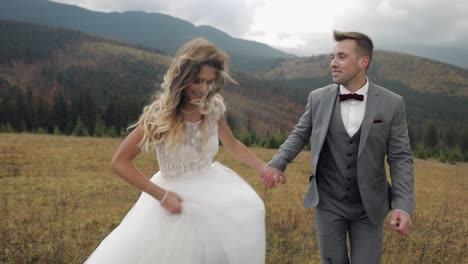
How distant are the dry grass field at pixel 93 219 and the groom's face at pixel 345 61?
336cm

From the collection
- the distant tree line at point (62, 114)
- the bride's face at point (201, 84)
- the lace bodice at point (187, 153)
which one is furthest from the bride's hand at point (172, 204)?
the distant tree line at point (62, 114)

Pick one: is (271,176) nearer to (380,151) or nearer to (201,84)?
(380,151)

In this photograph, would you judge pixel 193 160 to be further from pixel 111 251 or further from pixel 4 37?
pixel 4 37

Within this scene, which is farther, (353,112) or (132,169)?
(353,112)

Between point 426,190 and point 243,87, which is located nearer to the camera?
point 426,190

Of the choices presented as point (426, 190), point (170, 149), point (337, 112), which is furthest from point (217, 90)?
point (426, 190)

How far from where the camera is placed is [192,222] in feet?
9.92

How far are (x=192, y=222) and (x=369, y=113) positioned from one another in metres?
1.69

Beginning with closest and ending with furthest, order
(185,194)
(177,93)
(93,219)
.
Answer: (177,93)
(185,194)
(93,219)

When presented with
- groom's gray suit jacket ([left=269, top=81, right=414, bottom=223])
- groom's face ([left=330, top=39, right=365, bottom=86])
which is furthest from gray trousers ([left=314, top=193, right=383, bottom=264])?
groom's face ([left=330, top=39, right=365, bottom=86])

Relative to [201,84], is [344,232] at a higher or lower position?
lower

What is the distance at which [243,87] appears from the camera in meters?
169

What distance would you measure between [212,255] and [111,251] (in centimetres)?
74

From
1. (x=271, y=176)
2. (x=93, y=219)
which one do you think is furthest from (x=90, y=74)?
(x=271, y=176)
